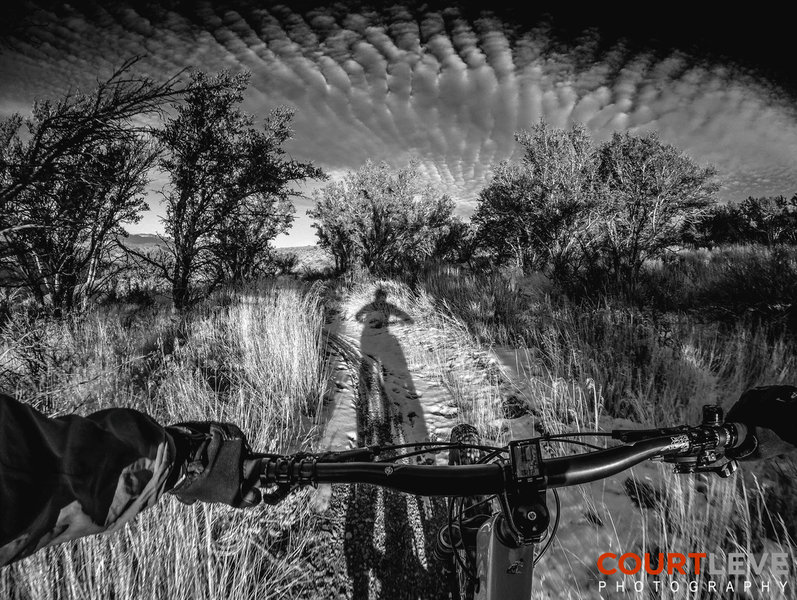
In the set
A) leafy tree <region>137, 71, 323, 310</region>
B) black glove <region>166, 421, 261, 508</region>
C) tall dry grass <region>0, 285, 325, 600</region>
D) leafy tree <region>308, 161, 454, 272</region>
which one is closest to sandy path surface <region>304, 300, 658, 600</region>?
tall dry grass <region>0, 285, 325, 600</region>

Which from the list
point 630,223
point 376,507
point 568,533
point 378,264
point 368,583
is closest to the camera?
point 368,583

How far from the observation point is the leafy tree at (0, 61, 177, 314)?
2936 mm

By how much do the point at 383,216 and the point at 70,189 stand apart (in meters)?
11.0

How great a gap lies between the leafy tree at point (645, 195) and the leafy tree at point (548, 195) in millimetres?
800

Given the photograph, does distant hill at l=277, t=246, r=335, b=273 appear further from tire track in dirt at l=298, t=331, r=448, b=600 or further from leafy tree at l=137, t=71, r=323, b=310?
tire track in dirt at l=298, t=331, r=448, b=600

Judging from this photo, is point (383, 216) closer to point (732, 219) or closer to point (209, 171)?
point (209, 171)

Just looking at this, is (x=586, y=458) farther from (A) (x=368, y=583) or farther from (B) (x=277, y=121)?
(B) (x=277, y=121)

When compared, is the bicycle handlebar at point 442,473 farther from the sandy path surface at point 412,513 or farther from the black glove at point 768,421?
the sandy path surface at point 412,513

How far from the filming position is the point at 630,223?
1098 cm

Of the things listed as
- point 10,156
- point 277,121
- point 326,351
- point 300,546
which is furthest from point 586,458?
point 277,121

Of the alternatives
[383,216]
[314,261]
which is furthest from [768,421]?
[314,261]

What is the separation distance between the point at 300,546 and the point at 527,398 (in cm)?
248

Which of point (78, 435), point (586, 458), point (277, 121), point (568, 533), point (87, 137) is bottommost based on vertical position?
point (568, 533)

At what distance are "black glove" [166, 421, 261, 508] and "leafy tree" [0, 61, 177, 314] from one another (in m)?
3.27
